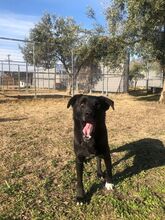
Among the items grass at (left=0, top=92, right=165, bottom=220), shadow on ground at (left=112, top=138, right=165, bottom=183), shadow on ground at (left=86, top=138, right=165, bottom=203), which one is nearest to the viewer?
grass at (left=0, top=92, right=165, bottom=220)

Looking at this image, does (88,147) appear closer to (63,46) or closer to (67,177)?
(67,177)

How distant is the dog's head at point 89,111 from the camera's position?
434 centimetres

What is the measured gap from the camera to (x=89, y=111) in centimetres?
430

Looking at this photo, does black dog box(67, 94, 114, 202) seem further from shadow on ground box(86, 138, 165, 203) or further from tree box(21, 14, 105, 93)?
tree box(21, 14, 105, 93)

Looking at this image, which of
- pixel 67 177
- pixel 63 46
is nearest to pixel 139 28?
pixel 63 46

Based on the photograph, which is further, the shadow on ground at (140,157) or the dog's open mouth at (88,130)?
the shadow on ground at (140,157)

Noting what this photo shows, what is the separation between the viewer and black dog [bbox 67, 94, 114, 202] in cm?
440

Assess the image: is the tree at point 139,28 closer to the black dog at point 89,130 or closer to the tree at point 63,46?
the tree at point 63,46

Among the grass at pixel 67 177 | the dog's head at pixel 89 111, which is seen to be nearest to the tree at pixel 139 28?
the grass at pixel 67 177

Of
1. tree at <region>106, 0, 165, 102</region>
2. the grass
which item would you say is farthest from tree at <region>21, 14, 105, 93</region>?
the grass

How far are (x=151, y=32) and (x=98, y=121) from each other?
46.1ft

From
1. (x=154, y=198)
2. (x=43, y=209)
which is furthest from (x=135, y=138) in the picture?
(x=43, y=209)

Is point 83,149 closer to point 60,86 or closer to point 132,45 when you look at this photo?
point 132,45

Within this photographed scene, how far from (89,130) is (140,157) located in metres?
2.18
